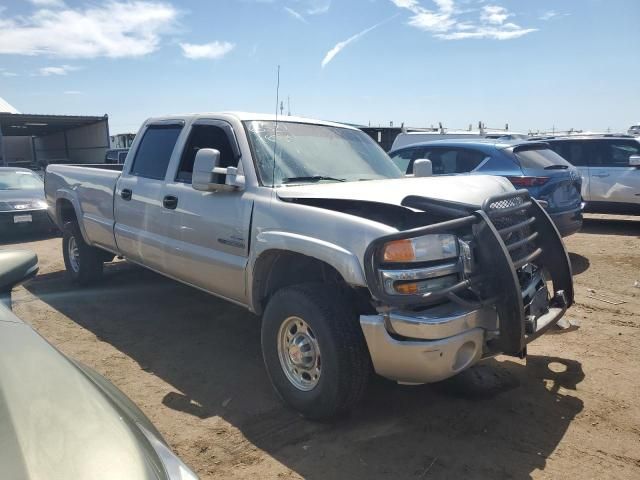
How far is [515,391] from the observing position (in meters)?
3.77

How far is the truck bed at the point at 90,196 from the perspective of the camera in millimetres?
5680

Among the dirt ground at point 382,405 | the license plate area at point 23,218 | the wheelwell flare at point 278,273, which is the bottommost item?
the dirt ground at point 382,405

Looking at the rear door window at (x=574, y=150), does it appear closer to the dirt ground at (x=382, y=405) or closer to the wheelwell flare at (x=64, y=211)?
the dirt ground at (x=382, y=405)

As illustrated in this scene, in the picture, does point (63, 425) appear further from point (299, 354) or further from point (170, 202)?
point (170, 202)

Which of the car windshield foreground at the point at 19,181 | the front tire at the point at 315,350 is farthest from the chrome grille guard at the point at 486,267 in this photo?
the car windshield foreground at the point at 19,181

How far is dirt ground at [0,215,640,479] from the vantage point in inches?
116

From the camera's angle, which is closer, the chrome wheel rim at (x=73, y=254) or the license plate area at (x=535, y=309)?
the license plate area at (x=535, y=309)

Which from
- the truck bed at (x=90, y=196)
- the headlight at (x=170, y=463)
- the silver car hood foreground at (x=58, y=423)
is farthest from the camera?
the truck bed at (x=90, y=196)

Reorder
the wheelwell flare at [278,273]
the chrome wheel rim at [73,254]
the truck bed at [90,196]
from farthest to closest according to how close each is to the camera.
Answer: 1. the chrome wheel rim at [73,254]
2. the truck bed at [90,196]
3. the wheelwell flare at [278,273]

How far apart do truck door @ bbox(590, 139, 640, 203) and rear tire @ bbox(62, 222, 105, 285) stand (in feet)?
30.3

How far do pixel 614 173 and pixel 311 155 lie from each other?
27.7 feet

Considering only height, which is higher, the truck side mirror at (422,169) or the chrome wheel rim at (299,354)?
the truck side mirror at (422,169)

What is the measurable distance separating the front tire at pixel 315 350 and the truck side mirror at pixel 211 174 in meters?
0.96

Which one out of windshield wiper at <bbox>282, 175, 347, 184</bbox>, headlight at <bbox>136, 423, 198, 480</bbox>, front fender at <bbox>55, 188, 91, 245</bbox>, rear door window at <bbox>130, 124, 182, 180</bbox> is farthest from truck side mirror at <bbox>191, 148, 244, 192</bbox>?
front fender at <bbox>55, 188, 91, 245</bbox>
